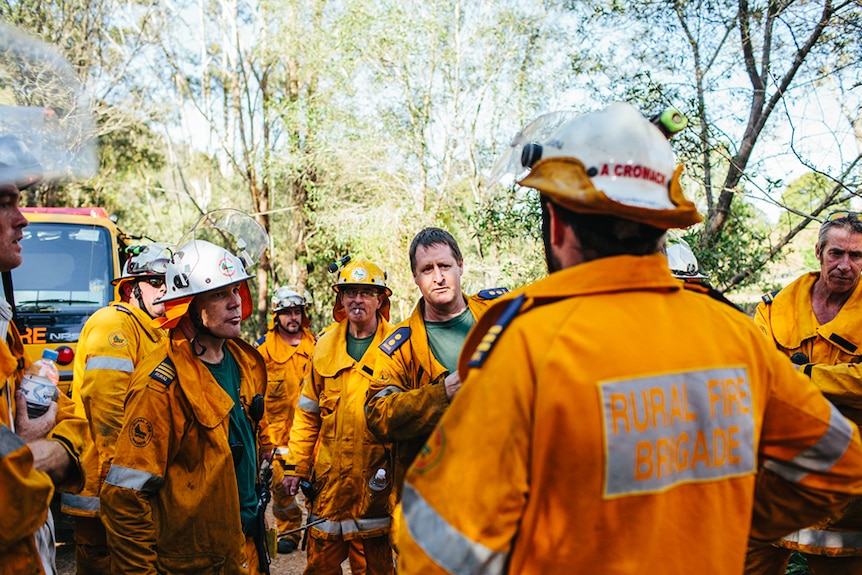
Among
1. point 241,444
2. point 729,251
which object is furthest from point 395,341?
point 729,251

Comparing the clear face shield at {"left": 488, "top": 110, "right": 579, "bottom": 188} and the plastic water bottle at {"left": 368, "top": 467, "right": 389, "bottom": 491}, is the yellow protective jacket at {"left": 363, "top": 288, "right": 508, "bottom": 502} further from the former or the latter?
the clear face shield at {"left": 488, "top": 110, "right": 579, "bottom": 188}

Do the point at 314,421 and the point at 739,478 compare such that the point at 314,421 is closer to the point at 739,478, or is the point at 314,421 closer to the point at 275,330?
the point at 275,330

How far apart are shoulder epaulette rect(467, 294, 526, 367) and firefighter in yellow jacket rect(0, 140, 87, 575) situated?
1.40 m

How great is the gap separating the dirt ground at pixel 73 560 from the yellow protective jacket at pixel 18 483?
12.9 ft

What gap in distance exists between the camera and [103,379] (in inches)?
167

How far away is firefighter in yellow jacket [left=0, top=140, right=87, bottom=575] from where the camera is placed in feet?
6.45

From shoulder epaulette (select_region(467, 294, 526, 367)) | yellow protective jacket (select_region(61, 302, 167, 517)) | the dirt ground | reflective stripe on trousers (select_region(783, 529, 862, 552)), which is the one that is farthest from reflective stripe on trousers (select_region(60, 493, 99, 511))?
reflective stripe on trousers (select_region(783, 529, 862, 552))

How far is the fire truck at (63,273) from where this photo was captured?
7.25 m

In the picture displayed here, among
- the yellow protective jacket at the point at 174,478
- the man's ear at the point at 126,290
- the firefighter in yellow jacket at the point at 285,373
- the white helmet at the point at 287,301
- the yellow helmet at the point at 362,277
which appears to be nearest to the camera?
the yellow protective jacket at the point at 174,478

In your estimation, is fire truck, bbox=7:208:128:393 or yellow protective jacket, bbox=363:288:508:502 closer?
yellow protective jacket, bbox=363:288:508:502

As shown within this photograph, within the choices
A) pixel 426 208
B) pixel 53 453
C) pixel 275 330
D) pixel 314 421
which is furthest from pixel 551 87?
pixel 53 453

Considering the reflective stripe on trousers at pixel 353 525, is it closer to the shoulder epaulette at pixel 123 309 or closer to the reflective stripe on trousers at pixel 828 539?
the shoulder epaulette at pixel 123 309

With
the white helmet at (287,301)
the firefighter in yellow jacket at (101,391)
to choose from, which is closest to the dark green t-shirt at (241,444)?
the firefighter in yellow jacket at (101,391)

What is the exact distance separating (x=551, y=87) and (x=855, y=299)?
14238mm
